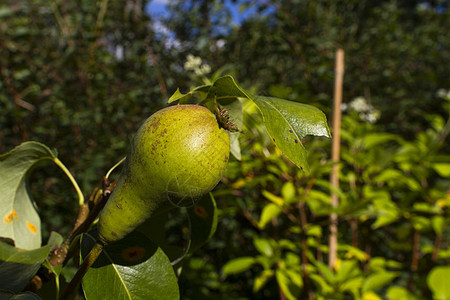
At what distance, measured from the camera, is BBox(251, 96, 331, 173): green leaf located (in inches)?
12.5

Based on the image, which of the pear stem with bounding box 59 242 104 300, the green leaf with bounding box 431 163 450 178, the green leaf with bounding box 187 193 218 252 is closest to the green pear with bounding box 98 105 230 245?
the pear stem with bounding box 59 242 104 300

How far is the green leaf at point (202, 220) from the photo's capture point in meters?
0.48

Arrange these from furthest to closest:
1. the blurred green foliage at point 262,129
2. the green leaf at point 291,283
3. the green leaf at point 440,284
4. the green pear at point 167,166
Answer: the blurred green foliage at point 262,129
the green leaf at point 291,283
the green leaf at point 440,284
the green pear at point 167,166

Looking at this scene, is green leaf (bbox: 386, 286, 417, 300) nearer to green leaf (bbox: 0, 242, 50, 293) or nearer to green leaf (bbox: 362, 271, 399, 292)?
green leaf (bbox: 362, 271, 399, 292)

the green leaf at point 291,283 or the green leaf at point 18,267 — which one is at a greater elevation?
the green leaf at point 18,267

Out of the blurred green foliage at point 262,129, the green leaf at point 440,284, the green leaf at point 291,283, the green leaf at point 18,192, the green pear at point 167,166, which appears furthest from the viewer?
the blurred green foliage at point 262,129

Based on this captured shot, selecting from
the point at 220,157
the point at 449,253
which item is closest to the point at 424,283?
the point at 449,253

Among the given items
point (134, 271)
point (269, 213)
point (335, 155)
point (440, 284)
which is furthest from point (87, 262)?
point (440, 284)

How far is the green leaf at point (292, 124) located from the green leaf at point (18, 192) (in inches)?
12.1

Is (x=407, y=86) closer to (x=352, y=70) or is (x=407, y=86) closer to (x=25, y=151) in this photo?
(x=352, y=70)

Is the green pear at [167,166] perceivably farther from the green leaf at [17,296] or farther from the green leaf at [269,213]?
the green leaf at [269,213]

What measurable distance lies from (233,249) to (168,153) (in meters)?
1.78

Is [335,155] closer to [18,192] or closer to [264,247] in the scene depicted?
[264,247]

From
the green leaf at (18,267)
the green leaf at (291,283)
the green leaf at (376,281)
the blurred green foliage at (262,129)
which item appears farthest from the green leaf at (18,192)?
the green leaf at (376,281)
